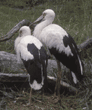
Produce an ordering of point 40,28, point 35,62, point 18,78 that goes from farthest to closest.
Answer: point 40,28 < point 18,78 < point 35,62

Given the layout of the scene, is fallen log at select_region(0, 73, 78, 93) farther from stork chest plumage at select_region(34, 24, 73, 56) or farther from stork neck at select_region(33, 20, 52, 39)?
stork neck at select_region(33, 20, 52, 39)

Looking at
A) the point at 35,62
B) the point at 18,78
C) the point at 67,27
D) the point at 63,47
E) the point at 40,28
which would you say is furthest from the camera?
the point at 67,27

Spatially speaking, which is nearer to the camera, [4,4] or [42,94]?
[42,94]

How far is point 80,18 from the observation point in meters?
4.95

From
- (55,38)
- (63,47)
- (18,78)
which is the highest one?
(55,38)

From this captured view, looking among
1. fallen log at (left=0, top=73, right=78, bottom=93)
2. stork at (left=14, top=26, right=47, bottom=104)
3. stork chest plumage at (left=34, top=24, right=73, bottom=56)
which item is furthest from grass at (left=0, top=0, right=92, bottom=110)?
stork chest plumage at (left=34, top=24, right=73, bottom=56)

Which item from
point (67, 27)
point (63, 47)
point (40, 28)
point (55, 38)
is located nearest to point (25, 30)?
point (40, 28)

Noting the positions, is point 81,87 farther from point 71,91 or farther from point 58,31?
point 58,31

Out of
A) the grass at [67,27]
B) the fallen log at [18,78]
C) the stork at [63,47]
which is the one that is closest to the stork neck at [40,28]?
the stork at [63,47]

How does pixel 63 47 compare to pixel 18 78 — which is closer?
pixel 63 47

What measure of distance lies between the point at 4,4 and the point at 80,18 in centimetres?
284

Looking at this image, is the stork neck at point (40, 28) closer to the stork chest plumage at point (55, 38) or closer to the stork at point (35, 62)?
the stork chest plumage at point (55, 38)

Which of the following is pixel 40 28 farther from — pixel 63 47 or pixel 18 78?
pixel 18 78

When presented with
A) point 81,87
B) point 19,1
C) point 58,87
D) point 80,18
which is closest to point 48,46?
point 58,87
